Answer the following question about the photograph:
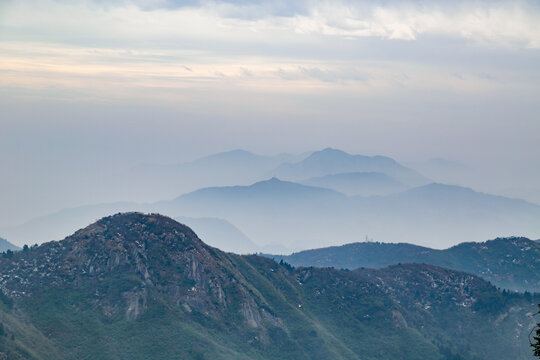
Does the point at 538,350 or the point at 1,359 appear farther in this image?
the point at 1,359

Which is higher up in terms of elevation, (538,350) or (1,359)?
(538,350)
